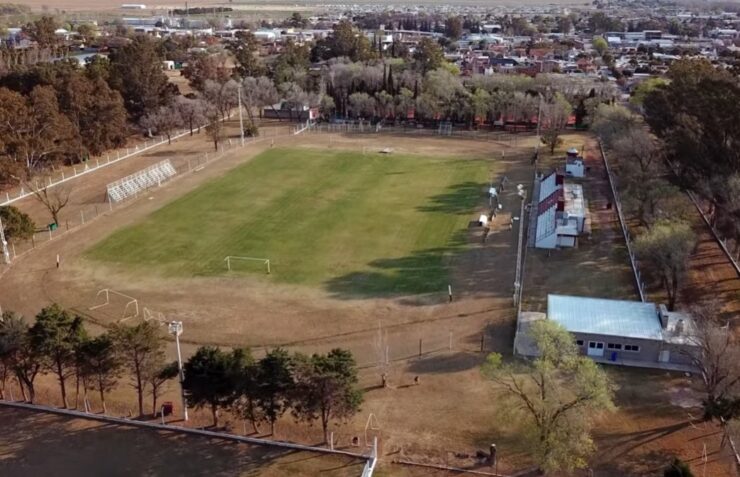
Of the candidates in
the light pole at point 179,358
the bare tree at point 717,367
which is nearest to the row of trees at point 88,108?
the light pole at point 179,358

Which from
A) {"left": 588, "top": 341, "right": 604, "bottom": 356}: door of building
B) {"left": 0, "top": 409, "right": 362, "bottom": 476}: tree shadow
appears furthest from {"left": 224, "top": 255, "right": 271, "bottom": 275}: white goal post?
{"left": 588, "top": 341, "right": 604, "bottom": 356}: door of building

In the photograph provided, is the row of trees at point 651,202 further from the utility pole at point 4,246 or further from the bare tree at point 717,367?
the utility pole at point 4,246

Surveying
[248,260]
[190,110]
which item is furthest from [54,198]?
[190,110]

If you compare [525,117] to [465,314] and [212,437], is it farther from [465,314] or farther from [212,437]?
[212,437]

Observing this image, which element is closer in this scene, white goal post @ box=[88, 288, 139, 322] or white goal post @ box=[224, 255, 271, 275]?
white goal post @ box=[88, 288, 139, 322]

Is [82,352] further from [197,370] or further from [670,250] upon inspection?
[670,250]

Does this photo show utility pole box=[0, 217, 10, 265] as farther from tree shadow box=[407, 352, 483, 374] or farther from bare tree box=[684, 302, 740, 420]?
bare tree box=[684, 302, 740, 420]
